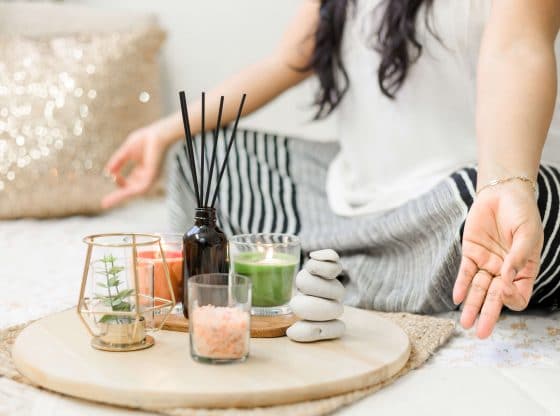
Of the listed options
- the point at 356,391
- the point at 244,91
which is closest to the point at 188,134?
the point at 356,391

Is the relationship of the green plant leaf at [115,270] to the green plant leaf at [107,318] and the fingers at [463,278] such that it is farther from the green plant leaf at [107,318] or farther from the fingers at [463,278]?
the fingers at [463,278]

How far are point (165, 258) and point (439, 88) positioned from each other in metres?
0.64

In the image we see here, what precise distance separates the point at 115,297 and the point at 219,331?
0.14 metres

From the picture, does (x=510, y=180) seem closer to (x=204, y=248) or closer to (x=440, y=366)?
(x=440, y=366)

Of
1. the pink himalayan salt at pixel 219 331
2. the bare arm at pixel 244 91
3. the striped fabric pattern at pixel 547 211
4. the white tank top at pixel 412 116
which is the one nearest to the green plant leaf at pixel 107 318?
the pink himalayan salt at pixel 219 331

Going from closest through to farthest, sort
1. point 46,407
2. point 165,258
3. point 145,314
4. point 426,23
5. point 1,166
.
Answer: point 46,407 < point 145,314 < point 165,258 < point 426,23 < point 1,166

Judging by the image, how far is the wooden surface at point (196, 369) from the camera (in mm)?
759

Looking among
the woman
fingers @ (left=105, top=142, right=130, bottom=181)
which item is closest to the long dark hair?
the woman

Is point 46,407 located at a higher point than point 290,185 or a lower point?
lower

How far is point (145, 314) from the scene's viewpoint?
2.91ft

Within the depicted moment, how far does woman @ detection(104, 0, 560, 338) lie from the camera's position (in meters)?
0.96

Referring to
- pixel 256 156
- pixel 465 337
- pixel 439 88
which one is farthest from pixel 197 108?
pixel 465 337

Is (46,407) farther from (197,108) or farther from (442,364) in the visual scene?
(197,108)

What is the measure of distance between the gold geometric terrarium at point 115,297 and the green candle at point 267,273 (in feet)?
0.41
